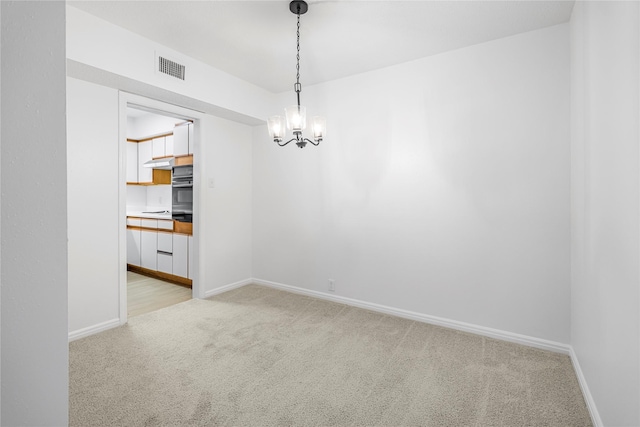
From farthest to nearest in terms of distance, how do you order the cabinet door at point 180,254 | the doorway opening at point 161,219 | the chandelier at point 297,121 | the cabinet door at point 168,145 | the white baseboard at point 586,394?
1. the cabinet door at point 168,145
2. the cabinet door at point 180,254
3. the doorway opening at point 161,219
4. the chandelier at point 297,121
5. the white baseboard at point 586,394

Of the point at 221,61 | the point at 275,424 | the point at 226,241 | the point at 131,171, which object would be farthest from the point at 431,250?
the point at 131,171

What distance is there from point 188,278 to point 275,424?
3059 mm

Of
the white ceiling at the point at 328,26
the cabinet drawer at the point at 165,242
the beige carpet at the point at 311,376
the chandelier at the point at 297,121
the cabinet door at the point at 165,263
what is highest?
the white ceiling at the point at 328,26

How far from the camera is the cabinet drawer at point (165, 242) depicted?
454 centimetres

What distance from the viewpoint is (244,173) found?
4.44 metres

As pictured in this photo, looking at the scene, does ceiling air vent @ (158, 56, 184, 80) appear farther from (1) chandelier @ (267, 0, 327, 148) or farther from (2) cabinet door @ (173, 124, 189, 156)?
(2) cabinet door @ (173, 124, 189, 156)

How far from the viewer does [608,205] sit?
5.40 ft

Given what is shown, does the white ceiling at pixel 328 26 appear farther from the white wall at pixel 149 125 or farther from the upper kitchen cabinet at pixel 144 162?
the upper kitchen cabinet at pixel 144 162

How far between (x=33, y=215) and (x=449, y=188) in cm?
303

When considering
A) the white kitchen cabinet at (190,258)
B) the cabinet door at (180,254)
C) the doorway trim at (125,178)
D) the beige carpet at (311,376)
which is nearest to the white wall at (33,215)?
the beige carpet at (311,376)

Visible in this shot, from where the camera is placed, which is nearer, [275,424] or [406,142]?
[275,424]

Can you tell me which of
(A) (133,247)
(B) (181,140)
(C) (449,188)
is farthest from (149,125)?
(C) (449,188)

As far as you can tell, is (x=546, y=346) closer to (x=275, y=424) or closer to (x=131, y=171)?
(x=275, y=424)

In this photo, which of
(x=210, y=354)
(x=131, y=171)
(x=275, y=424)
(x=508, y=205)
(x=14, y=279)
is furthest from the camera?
(x=131, y=171)
